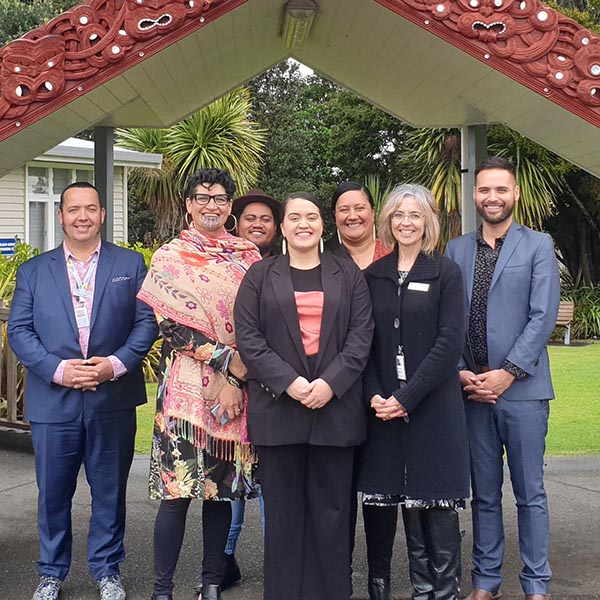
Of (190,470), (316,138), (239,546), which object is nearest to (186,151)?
(316,138)

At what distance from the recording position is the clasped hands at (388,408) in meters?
3.85

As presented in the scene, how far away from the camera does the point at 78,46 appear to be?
159 inches

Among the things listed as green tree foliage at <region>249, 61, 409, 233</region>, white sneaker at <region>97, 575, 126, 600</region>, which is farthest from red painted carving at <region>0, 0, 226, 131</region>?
green tree foliage at <region>249, 61, 409, 233</region>

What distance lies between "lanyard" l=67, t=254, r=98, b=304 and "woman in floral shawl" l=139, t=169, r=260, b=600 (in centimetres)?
43

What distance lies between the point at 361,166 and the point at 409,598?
21145 mm

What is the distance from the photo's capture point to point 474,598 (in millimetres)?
4227

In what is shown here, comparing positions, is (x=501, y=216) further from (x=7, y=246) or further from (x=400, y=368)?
(x=7, y=246)

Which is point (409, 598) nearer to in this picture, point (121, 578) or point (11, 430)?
point (121, 578)

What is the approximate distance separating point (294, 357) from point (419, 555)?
113 cm

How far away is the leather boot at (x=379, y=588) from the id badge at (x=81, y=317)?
1.91 m

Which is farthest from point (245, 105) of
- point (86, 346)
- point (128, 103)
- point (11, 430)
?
point (86, 346)

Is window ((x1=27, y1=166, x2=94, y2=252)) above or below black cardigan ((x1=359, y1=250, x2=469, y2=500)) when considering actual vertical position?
above

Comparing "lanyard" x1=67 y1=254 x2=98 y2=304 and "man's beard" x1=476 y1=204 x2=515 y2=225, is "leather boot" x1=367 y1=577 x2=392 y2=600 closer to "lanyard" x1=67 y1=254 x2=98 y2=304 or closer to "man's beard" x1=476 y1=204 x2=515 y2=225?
"man's beard" x1=476 y1=204 x2=515 y2=225

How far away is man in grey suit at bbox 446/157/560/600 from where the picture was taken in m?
4.12
